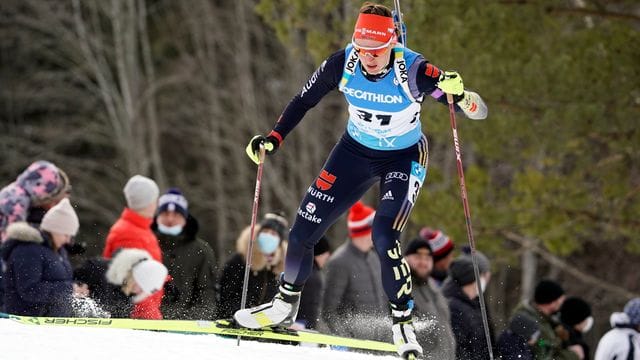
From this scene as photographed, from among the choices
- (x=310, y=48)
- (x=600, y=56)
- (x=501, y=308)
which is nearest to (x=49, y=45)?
(x=501, y=308)

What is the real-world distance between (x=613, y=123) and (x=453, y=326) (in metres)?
3.39

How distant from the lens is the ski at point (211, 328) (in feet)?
25.1

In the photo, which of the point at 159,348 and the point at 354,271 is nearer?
the point at 159,348

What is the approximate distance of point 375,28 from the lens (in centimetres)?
695

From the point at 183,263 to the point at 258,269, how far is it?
590mm

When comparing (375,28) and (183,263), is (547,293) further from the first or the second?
(375,28)

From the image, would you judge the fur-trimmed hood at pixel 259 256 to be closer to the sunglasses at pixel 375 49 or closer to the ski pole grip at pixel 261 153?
the ski pole grip at pixel 261 153

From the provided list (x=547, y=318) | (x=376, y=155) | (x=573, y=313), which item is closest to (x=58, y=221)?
(x=376, y=155)

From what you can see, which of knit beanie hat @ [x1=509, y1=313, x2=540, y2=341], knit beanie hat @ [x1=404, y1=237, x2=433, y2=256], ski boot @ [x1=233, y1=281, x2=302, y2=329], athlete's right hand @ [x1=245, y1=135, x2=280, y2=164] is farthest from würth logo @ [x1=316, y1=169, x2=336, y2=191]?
knit beanie hat @ [x1=509, y1=313, x2=540, y2=341]

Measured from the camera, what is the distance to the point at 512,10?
10977mm

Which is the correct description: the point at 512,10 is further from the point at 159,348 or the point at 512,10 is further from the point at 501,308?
the point at 501,308

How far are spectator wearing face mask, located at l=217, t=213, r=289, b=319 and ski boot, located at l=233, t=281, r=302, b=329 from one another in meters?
1.05

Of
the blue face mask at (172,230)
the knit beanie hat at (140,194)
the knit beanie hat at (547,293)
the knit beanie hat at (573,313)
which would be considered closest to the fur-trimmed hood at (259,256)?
the blue face mask at (172,230)

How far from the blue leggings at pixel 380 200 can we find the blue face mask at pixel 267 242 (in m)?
1.18
